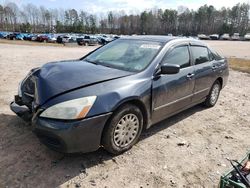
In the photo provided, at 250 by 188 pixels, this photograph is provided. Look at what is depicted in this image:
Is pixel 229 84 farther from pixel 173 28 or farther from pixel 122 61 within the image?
pixel 173 28

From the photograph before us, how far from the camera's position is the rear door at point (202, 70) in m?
4.52

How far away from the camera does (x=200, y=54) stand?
15.6ft

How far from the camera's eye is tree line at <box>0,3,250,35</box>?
321ft

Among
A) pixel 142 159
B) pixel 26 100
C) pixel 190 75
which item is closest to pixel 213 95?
pixel 190 75

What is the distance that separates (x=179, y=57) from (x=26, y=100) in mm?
2613

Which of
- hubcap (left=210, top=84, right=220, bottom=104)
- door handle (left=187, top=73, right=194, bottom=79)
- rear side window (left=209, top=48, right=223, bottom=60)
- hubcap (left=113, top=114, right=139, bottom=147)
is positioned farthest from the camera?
hubcap (left=210, top=84, right=220, bottom=104)

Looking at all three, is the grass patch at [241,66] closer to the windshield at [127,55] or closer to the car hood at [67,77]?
the windshield at [127,55]

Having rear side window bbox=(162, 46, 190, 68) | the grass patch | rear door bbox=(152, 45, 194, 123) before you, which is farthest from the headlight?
the grass patch

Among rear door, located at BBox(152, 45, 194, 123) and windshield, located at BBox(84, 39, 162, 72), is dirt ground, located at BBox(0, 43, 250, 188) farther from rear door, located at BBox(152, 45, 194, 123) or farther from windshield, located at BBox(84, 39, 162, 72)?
windshield, located at BBox(84, 39, 162, 72)

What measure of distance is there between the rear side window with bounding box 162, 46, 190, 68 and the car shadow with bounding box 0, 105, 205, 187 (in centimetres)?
181

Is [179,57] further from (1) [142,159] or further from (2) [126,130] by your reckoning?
(1) [142,159]

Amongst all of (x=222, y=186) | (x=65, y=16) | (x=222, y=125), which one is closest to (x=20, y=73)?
(x=222, y=125)

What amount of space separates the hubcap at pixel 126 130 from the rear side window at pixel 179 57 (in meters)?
1.10

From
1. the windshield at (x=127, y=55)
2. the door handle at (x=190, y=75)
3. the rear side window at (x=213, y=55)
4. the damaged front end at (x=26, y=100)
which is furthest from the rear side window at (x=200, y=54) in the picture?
the damaged front end at (x=26, y=100)
